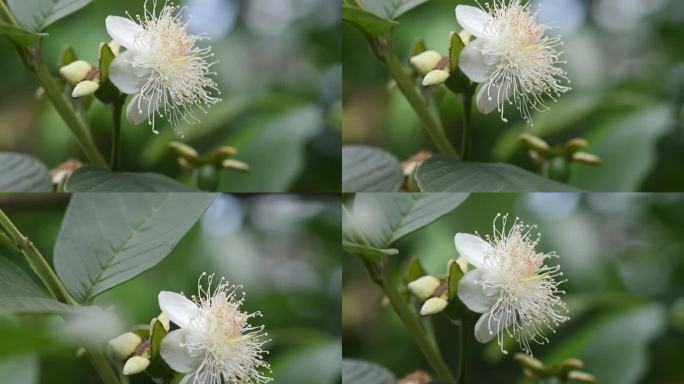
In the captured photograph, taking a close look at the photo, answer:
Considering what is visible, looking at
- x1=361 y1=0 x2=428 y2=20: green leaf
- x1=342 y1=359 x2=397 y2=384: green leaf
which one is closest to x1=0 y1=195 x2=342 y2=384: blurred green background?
x1=342 y1=359 x2=397 y2=384: green leaf

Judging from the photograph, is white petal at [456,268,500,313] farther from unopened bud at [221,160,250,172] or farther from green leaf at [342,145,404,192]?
unopened bud at [221,160,250,172]

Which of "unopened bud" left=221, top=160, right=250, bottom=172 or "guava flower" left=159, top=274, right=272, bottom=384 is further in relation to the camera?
"unopened bud" left=221, top=160, right=250, bottom=172

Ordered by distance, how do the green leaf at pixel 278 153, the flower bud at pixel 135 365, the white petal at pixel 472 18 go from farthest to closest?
the green leaf at pixel 278 153, the white petal at pixel 472 18, the flower bud at pixel 135 365

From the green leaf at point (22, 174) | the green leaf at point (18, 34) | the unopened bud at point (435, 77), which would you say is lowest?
the unopened bud at point (435, 77)

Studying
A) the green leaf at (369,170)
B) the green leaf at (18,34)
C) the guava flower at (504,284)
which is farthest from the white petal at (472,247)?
the green leaf at (18,34)

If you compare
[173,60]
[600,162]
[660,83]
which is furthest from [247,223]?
[660,83]

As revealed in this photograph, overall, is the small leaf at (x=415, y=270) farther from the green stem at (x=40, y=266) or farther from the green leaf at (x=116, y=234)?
the green stem at (x=40, y=266)
